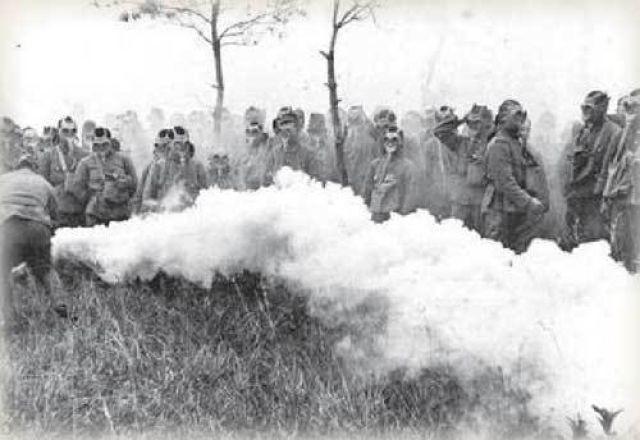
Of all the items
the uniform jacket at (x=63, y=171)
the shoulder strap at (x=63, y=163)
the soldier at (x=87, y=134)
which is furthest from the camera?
the shoulder strap at (x=63, y=163)

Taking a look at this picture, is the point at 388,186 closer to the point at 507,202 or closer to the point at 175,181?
the point at 507,202

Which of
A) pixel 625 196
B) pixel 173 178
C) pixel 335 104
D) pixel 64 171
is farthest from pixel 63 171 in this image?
pixel 625 196

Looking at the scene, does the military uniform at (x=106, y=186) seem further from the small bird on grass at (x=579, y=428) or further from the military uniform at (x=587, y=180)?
the small bird on grass at (x=579, y=428)

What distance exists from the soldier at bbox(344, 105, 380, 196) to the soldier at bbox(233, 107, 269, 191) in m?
0.75

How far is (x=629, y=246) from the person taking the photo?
9.14 m

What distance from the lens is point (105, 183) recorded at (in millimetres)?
10328

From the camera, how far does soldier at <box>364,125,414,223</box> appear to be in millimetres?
9414

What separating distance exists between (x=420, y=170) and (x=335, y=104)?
97 centimetres

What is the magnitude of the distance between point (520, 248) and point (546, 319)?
38.3 inches

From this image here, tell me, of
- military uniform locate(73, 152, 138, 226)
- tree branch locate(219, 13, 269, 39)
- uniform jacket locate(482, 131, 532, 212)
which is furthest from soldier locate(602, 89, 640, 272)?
military uniform locate(73, 152, 138, 226)

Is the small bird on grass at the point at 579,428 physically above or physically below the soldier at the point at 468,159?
below

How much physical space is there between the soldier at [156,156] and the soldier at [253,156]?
26.7 inches

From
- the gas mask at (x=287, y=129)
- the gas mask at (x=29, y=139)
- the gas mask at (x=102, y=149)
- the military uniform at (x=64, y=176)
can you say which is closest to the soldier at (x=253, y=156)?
the gas mask at (x=287, y=129)

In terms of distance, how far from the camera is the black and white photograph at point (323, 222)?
8586 millimetres
